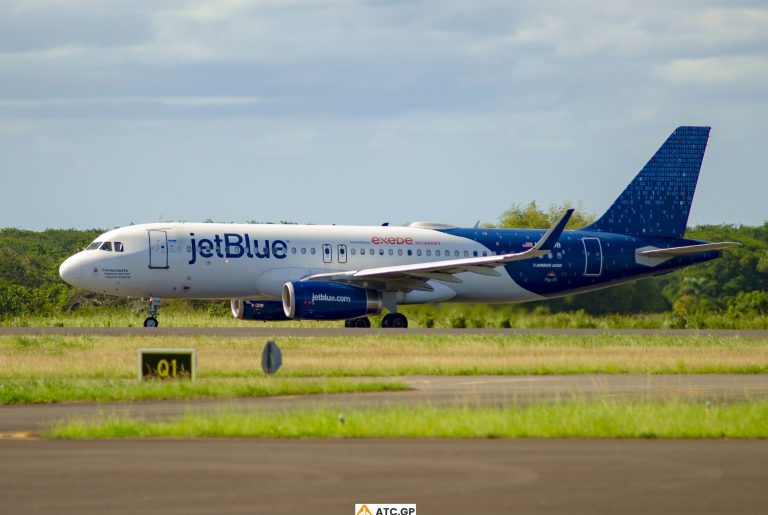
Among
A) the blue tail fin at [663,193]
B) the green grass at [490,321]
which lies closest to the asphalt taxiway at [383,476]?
the green grass at [490,321]

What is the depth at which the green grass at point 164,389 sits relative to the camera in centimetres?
2398

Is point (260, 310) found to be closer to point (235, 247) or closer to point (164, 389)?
point (235, 247)

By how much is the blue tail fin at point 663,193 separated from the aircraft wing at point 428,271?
337 inches

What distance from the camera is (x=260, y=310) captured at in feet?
164

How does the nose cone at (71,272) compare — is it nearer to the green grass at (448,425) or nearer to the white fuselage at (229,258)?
the white fuselage at (229,258)

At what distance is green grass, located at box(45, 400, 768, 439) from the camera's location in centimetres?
1812

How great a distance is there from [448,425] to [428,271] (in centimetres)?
2948

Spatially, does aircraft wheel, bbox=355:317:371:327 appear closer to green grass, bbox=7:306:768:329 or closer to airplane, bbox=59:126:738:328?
airplane, bbox=59:126:738:328

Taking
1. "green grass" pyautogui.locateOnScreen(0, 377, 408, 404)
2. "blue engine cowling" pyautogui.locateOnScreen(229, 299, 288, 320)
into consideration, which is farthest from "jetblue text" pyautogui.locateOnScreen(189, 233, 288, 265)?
"green grass" pyautogui.locateOnScreen(0, 377, 408, 404)

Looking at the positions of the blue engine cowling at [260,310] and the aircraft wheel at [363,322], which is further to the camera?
the aircraft wheel at [363,322]

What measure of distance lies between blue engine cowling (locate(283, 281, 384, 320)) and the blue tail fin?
13.2 meters

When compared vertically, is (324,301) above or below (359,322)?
above

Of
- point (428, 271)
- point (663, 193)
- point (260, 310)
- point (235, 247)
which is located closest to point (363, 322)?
point (260, 310)

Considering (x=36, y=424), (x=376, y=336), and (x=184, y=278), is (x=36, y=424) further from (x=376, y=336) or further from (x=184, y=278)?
(x=184, y=278)
